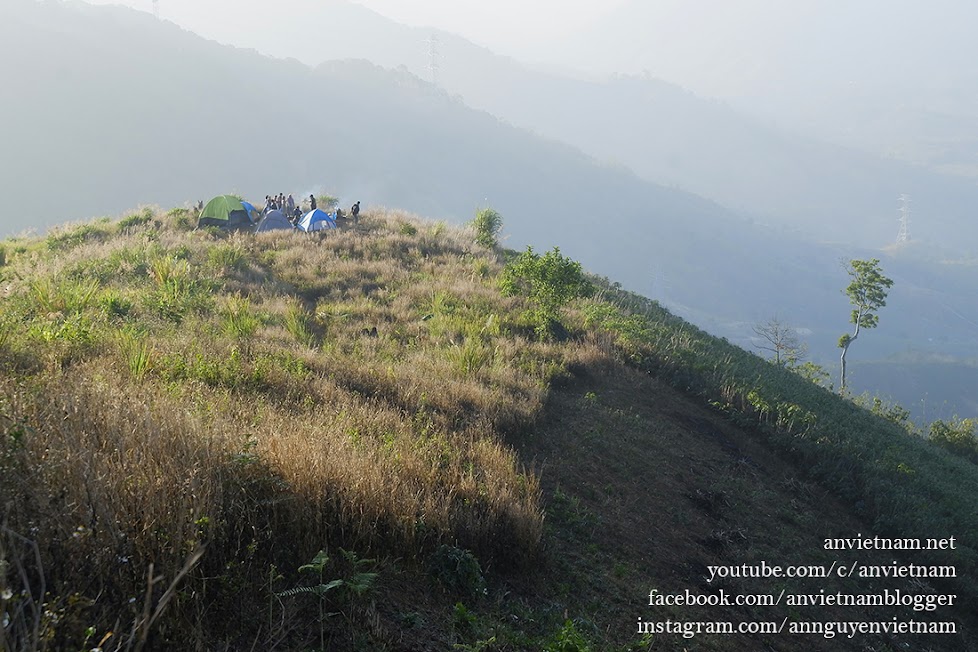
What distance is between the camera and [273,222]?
21.7 meters

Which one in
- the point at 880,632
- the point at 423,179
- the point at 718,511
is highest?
the point at 423,179

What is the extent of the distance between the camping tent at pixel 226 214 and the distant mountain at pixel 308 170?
9230 cm

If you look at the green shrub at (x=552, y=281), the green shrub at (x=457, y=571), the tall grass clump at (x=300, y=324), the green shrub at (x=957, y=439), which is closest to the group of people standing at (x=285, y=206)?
the tall grass clump at (x=300, y=324)

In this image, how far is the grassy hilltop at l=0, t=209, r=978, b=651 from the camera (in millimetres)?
2314

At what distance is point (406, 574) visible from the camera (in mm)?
3297

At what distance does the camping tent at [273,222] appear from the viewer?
21414 millimetres

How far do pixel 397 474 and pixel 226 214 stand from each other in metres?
20.5

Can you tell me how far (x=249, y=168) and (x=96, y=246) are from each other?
136570 millimetres

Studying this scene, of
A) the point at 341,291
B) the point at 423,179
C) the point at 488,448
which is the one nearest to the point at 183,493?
the point at 488,448

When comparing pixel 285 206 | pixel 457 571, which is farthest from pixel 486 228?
pixel 457 571

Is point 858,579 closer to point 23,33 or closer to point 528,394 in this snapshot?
point 528,394

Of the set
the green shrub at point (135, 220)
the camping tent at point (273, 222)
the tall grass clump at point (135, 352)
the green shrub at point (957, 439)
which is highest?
the camping tent at point (273, 222)

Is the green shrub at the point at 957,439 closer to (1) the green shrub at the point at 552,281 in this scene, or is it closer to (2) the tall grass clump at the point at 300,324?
(1) the green shrub at the point at 552,281

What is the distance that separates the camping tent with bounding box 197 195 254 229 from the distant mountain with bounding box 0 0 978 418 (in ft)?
303
